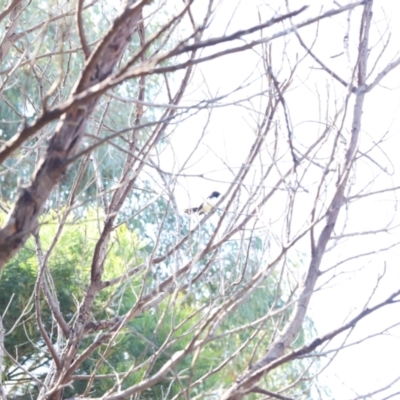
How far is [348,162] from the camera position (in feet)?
5.81

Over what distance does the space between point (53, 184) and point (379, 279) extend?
28.4 inches

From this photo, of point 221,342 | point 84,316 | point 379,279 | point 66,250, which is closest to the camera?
point 379,279

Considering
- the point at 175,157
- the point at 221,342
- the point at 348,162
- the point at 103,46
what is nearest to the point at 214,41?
the point at 103,46

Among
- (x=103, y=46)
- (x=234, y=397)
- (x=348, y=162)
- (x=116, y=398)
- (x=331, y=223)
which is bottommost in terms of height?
(x=116, y=398)

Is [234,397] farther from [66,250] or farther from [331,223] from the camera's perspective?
[66,250]

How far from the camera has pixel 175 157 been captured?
2.11m

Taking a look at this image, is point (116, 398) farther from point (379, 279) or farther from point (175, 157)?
point (175, 157)

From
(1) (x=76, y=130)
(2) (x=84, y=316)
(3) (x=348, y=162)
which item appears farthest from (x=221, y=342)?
(1) (x=76, y=130)

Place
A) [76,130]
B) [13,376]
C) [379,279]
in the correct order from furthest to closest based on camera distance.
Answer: [13,376]
[379,279]
[76,130]

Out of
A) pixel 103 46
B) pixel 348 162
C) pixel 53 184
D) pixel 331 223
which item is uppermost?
pixel 348 162

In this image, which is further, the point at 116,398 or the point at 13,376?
the point at 13,376

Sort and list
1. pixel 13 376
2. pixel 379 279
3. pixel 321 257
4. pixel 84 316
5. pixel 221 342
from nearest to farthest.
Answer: pixel 379 279
pixel 321 257
pixel 84 316
pixel 13 376
pixel 221 342

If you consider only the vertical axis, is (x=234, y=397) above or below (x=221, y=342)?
below

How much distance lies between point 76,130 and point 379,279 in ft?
2.33
